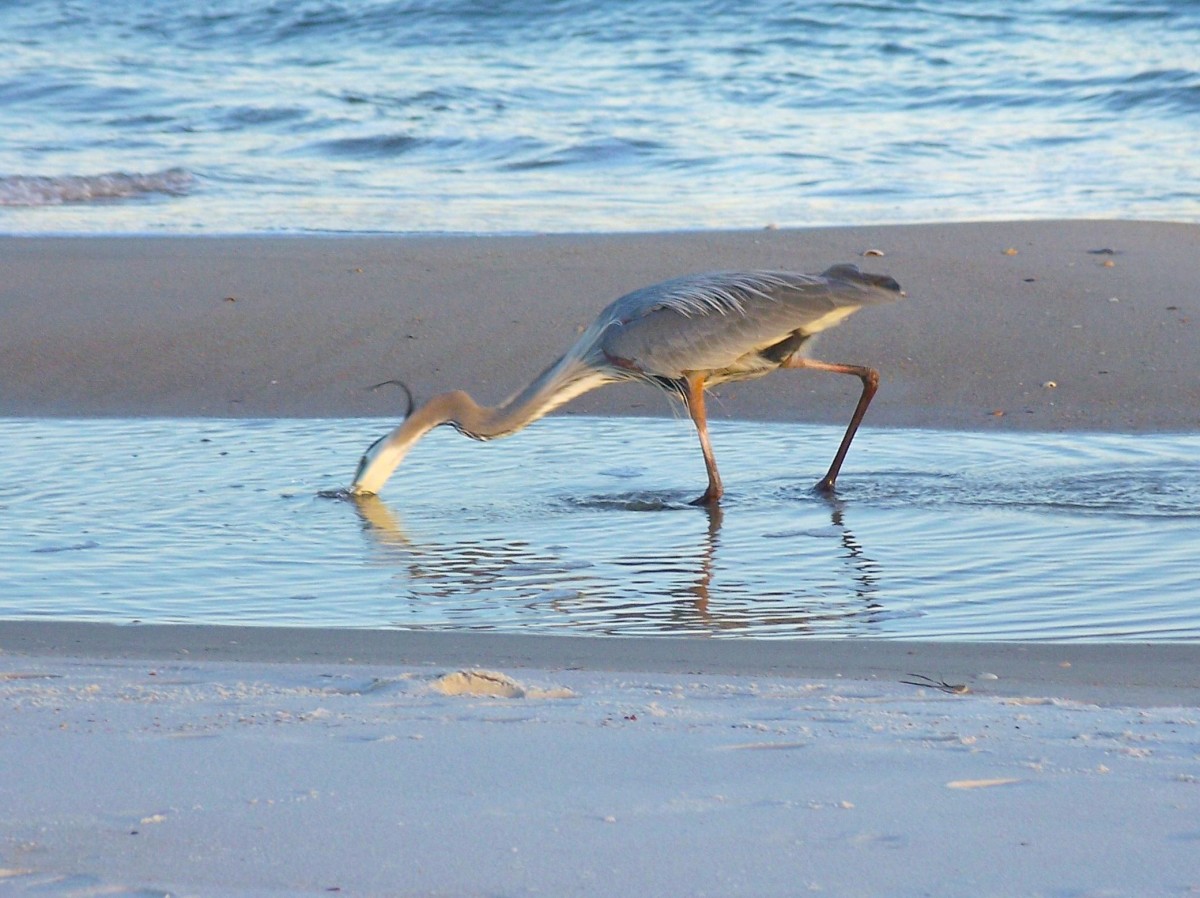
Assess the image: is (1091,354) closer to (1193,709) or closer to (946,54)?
(1193,709)

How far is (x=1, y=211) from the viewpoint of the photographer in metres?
14.9

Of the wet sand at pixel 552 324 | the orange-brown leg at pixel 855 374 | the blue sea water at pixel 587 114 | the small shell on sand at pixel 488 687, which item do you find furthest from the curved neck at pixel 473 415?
the blue sea water at pixel 587 114

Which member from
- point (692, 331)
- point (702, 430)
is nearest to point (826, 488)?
point (702, 430)

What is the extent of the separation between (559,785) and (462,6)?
25.5 meters

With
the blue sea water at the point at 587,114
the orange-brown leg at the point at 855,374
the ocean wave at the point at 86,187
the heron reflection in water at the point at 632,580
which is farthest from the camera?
the ocean wave at the point at 86,187

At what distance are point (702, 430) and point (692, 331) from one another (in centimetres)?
53

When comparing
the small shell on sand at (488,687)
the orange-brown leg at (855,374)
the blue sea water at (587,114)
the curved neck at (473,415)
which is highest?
the small shell on sand at (488,687)

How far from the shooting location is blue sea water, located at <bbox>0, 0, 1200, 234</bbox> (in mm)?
14641

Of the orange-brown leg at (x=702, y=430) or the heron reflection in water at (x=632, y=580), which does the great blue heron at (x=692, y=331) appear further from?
the heron reflection in water at (x=632, y=580)

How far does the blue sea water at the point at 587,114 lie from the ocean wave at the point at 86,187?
0.05 metres

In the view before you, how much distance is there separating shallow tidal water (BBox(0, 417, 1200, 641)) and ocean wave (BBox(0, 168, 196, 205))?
813 cm

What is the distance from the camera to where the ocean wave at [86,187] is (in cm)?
1566

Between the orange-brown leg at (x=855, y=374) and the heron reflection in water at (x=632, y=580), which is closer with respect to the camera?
the heron reflection in water at (x=632, y=580)

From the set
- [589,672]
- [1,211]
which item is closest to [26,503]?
[589,672]
